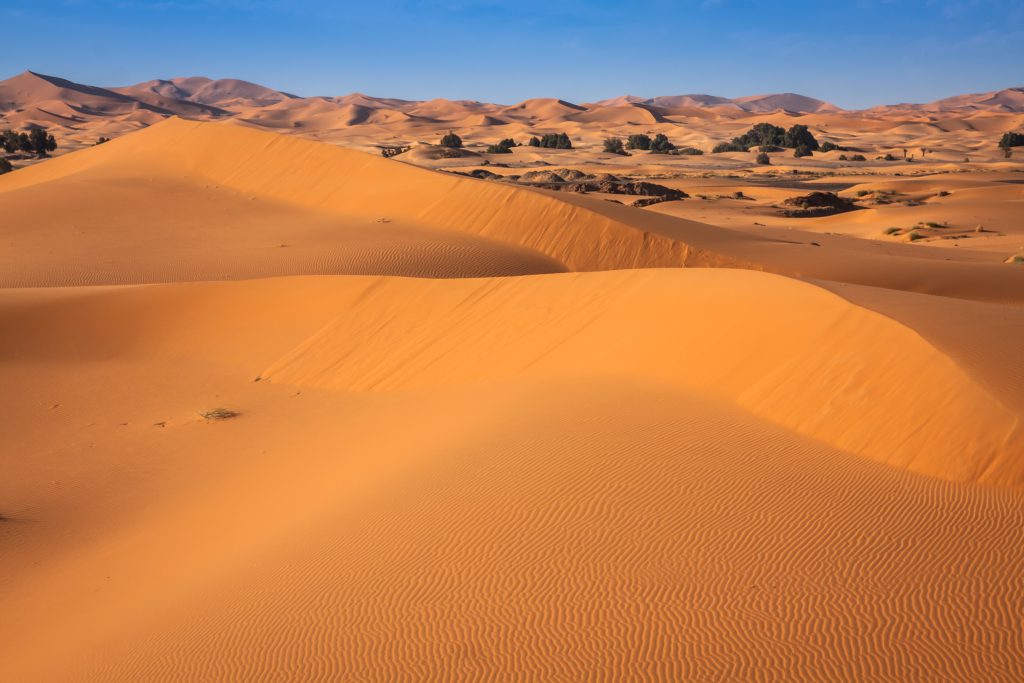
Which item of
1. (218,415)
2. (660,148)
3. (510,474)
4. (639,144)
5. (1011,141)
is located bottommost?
(218,415)

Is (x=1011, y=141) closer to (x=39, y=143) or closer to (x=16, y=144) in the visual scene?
(x=39, y=143)

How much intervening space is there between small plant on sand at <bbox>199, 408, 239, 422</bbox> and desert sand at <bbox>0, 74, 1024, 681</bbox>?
0.08 m

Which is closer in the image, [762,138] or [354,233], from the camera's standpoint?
[354,233]

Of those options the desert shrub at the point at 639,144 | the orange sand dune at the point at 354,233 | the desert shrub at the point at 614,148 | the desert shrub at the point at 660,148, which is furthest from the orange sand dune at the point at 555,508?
the desert shrub at the point at 639,144

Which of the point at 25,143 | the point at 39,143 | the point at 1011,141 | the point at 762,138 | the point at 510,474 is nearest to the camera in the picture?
the point at 510,474

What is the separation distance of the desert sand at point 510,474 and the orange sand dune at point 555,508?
1.0 inches

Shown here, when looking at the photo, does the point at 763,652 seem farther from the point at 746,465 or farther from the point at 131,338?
the point at 131,338

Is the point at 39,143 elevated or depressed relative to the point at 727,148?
depressed

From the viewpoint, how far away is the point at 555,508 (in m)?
5.63

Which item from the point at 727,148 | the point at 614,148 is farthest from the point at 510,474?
the point at 727,148

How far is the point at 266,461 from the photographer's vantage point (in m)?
8.34

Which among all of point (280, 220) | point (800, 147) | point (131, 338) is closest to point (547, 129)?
point (800, 147)

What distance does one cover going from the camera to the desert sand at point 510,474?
441 cm

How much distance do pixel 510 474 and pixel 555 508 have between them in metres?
0.70
